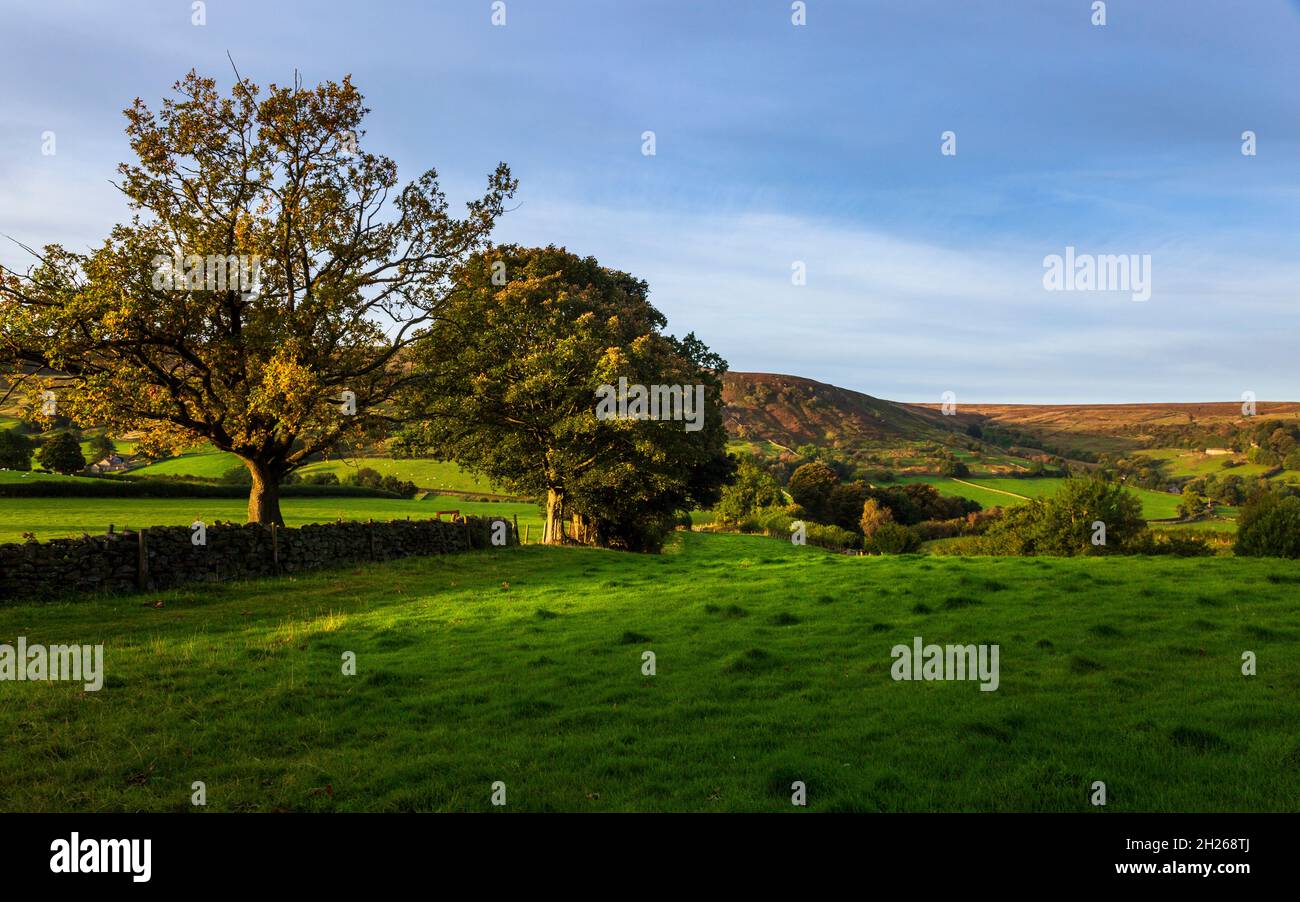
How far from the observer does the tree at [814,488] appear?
4077 inches

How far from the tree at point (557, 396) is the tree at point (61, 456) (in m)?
41.6

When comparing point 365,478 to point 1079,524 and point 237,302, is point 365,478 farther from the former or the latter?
point 1079,524

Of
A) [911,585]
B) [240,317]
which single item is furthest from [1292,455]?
[240,317]

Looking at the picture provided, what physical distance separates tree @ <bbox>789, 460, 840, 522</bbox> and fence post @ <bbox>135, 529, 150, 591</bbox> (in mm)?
87800

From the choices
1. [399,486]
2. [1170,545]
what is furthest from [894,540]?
[399,486]

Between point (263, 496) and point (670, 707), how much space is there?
2387 cm

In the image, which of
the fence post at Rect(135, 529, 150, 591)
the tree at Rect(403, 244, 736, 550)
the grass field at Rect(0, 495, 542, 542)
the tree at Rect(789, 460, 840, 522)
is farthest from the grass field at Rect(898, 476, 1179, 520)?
the fence post at Rect(135, 529, 150, 591)

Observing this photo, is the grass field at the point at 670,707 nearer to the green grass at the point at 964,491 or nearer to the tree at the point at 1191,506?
the tree at the point at 1191,506

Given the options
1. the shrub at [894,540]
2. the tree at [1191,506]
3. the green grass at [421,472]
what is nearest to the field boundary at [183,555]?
the green grass at [421,472]

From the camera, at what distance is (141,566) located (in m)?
20.3

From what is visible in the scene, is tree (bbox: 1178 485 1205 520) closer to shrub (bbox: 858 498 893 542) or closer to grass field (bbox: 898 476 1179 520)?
grass field (bbox: 898 476 1179 520)
